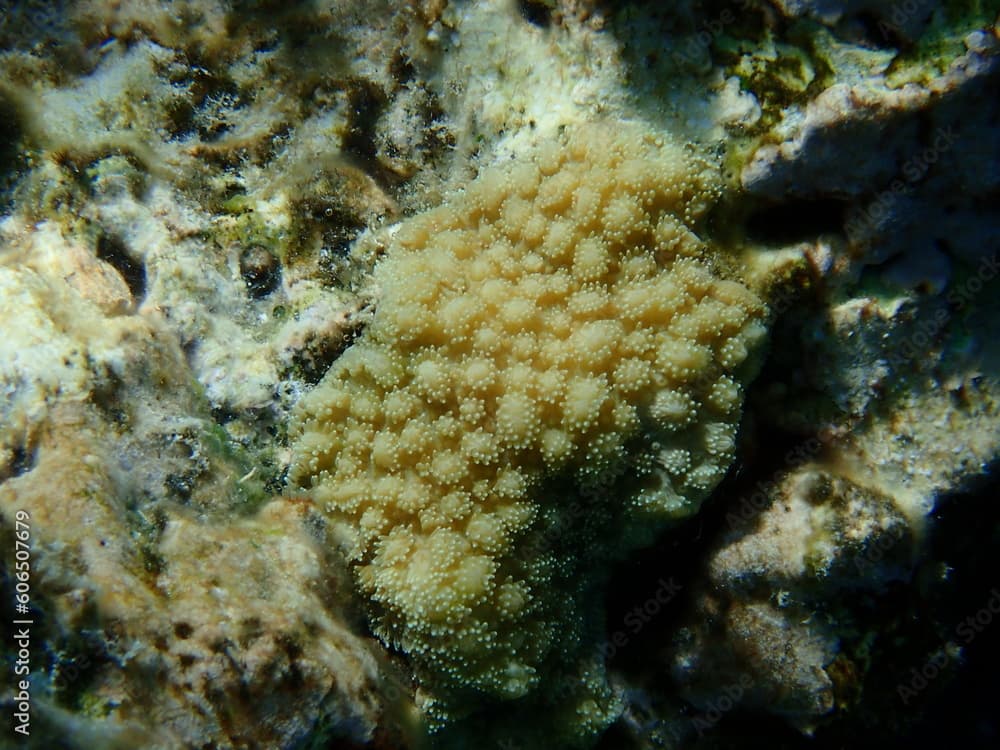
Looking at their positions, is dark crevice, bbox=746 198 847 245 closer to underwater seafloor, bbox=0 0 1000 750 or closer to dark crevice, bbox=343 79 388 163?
underwater seafloor, bbox=0 0 1000 750

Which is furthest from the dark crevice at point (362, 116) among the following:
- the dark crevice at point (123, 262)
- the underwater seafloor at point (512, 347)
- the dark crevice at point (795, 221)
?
the dark crevice at point (795, 221)

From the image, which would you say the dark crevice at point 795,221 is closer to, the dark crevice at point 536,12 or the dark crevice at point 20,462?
the dark crevice at point 536,12

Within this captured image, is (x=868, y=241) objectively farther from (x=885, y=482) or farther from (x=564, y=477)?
(x=564, y=477)

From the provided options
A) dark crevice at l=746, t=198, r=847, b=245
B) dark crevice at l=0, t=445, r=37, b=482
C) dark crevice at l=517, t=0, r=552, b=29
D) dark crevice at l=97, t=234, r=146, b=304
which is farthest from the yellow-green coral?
dark crevice at l=97, t=234, r=146, b=304

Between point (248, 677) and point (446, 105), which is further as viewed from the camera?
point (446, 105)

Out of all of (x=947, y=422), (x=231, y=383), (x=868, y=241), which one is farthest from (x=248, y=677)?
(x=947, y=422)

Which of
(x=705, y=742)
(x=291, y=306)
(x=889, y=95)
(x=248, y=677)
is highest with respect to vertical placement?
(x=889, y=95)
